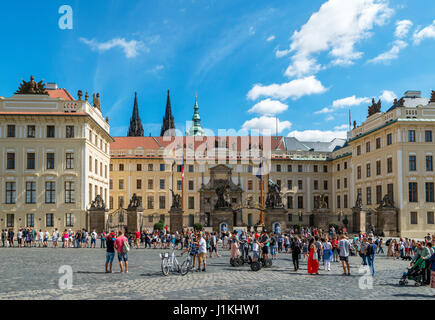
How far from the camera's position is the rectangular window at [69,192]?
46938 millimetres

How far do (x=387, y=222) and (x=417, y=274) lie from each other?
31614mm

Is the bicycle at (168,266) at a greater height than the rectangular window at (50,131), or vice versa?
the rectangular window at (50,131)

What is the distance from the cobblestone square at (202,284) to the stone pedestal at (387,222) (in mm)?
25798

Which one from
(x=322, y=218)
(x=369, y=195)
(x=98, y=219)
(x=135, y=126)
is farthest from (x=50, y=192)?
(x=135, y=126)

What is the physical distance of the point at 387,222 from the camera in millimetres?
44938

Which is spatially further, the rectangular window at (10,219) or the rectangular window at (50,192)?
the rectangular window at (50,192)

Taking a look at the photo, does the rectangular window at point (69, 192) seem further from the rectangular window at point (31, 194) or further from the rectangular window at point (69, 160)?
the rectangular window at point (31, 194)

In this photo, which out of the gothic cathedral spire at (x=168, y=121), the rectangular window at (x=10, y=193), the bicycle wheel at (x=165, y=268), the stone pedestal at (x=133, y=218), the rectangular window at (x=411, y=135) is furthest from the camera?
the gothic cathedral spire at (x=168, y=121)

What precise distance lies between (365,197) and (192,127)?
57.3 meters

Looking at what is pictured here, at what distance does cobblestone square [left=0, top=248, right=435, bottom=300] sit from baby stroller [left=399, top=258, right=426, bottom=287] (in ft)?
0.73

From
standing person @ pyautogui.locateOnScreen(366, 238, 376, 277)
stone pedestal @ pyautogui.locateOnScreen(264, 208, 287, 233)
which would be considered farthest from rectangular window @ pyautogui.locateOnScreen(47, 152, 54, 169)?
standing person @ pyautogui.locateOnScreen(366, 238, 376, 277)

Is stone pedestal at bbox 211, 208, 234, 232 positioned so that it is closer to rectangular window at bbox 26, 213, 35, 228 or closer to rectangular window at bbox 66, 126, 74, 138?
rectangular window at bbox 66, 126, 74, 138

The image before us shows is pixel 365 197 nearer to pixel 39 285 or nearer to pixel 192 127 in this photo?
pixel 39 285

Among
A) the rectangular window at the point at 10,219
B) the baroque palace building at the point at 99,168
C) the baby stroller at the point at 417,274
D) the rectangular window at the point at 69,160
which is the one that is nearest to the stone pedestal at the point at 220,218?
the baroque palace building at the point at 99,168
